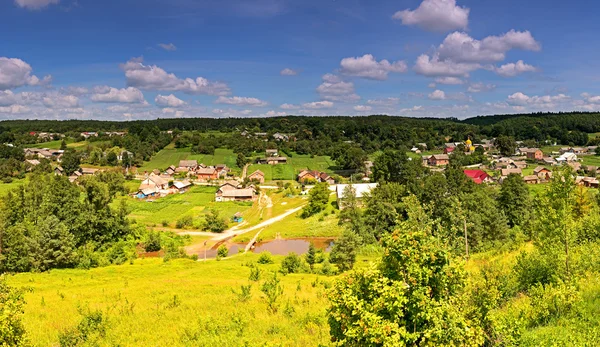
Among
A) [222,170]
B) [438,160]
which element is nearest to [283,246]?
[222,170]

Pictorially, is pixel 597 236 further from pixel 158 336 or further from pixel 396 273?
pixel 158 336

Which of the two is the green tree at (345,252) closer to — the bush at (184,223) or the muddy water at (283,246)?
the muddy water at (283,246)

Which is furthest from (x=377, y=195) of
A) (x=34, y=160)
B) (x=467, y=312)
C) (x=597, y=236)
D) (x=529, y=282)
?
(x=34, y=160)

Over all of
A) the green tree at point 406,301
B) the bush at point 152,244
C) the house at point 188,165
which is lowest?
the bush at point 152,244

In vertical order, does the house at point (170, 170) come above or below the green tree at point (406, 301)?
below

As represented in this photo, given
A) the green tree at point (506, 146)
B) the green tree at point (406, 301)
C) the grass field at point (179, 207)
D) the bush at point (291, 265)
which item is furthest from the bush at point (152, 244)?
the green tree at point (506, 146)

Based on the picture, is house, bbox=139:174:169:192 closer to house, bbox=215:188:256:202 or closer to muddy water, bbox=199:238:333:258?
house, bbox=215:188:256:202
